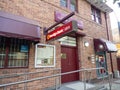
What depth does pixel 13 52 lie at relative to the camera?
5.26 metres

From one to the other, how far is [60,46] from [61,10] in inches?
85.1

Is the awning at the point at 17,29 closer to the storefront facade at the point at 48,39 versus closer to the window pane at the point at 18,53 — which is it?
the storefront facade at the point at 48,39

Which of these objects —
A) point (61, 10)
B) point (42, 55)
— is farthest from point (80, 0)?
point (42, 55)

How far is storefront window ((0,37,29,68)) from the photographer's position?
4.96 meters

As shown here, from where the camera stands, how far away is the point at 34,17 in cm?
616

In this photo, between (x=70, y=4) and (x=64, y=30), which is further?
(x=70, y=4)

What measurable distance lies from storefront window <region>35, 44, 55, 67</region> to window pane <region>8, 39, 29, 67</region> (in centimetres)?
55

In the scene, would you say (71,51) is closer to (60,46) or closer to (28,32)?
(60,46)

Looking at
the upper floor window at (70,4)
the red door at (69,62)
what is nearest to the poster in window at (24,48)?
the red door at (69,62)

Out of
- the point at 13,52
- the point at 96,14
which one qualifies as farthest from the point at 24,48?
the point at 96,14

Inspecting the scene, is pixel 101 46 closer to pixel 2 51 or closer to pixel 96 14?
pixel 96 14

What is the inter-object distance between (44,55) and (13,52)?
4.93ft

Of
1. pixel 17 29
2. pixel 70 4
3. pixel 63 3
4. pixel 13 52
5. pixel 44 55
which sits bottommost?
pixel 44 55

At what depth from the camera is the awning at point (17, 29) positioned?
4.36 meters
